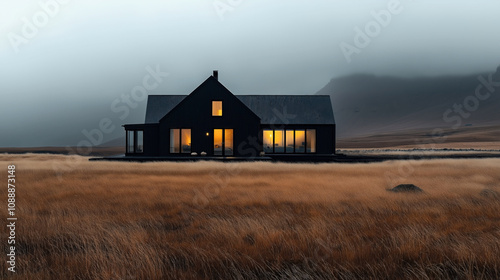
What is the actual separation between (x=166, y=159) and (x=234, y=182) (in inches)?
581

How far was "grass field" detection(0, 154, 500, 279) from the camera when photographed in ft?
15.2

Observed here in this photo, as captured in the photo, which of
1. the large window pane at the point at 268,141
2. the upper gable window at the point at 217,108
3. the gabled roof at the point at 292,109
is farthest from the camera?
the large window pane at the point at 268,141

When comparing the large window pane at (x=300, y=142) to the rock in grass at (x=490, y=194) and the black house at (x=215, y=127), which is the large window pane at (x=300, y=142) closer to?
the black house at (x=215, y=127)

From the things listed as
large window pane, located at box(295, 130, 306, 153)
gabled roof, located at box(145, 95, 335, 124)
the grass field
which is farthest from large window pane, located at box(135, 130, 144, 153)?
the grass field

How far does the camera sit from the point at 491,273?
4.54 metres

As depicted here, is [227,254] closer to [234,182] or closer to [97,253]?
[97,253]

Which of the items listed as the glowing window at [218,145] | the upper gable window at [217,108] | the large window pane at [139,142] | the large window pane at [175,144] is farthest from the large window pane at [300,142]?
the large window pane at [139,142]

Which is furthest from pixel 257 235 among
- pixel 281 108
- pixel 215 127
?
pixel 281 108

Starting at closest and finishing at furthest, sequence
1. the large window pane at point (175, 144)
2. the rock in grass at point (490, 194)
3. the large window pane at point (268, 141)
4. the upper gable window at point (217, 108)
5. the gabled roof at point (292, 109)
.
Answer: the rock in grass at point (490, 194) → the upper gable window at point (217, 108) → the large window pane at point (175, 144) → the gabled roof at point (292, 109) → the large window pane at point (268, 141)

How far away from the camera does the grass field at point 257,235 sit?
4621 mm

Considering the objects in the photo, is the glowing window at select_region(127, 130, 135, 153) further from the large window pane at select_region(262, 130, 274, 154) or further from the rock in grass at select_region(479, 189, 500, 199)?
the rock in grass at select_region(479, 189, 500, 199)

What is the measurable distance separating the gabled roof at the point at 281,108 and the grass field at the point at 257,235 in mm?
23071

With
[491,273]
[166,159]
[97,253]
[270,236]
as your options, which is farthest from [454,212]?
[166,159]

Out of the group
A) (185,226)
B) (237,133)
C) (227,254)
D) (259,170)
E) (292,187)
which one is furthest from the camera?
(237,133)
